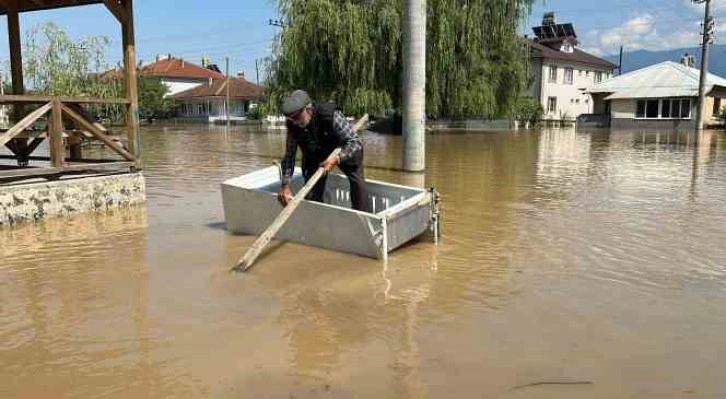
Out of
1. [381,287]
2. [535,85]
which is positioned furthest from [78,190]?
[535,85]

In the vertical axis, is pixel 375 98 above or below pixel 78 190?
above

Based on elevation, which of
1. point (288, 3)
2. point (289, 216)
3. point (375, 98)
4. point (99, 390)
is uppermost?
point (288, 3)

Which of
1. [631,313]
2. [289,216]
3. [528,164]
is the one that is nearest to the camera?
[631,313]

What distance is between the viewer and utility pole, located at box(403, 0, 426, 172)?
12.9m

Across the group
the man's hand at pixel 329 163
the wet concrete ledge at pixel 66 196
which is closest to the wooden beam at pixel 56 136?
the wet concrete ledge at pixel 66 196

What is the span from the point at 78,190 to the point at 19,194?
0.82 m

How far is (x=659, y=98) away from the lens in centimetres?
3925

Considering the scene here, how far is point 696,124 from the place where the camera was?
35.1 meters

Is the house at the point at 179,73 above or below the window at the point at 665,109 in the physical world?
above

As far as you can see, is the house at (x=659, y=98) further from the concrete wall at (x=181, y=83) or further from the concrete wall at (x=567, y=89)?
the concrete wall at (x=181, y=83)

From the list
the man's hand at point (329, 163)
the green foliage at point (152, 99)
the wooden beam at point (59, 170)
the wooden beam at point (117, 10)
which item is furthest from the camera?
the green foliage at point (152, 99)

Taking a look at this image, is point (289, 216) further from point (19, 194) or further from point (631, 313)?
point (19, 194)

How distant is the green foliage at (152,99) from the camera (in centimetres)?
5762

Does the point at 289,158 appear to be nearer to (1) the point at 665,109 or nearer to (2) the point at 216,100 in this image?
(1) the point at 665,109
